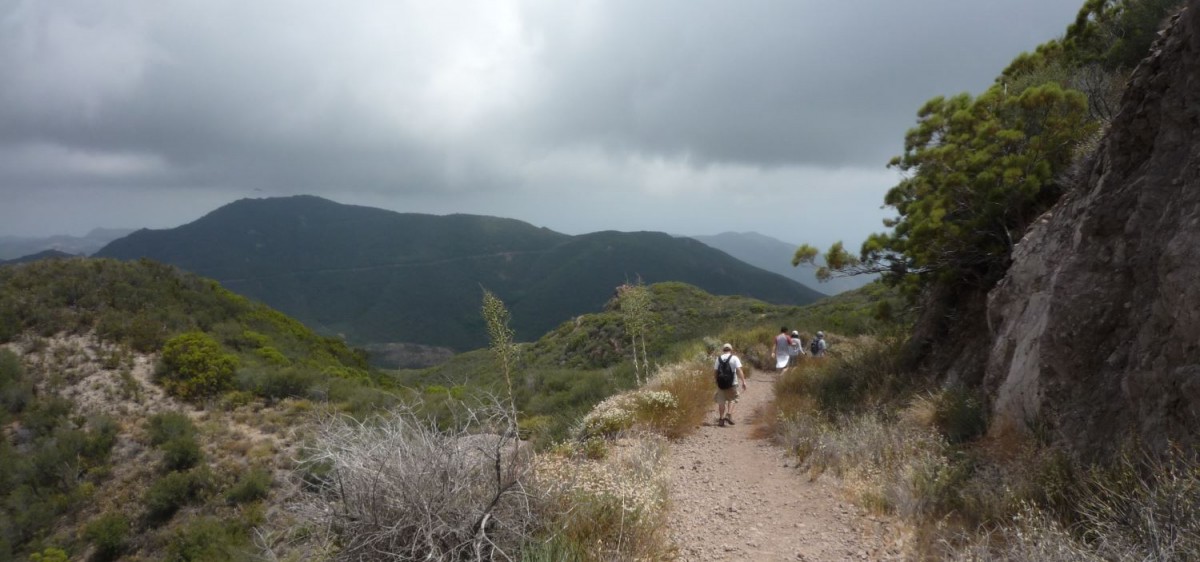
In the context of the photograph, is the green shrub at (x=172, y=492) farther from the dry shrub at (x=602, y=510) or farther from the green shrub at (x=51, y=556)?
the dry shrub at (x=602, y=510)

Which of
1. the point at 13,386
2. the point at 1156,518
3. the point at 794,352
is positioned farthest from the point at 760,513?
the point at 13,386

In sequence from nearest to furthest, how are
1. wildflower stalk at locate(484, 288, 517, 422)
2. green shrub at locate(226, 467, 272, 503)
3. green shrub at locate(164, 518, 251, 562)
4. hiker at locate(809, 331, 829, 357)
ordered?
wildflower stalk at locate(484, 288, 517, 422) < green shrub at locate(164, 518, 251, 562) < green shrub at locate(226, 467, 272, 503) < hiker at locate(809, 331, 829, 357)

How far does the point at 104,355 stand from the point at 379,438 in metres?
20.3

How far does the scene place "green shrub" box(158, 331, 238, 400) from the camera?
1755 centimetres

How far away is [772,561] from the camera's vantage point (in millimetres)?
4641

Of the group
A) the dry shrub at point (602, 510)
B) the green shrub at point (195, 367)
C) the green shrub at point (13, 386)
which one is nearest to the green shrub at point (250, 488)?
the green shrub at point (195, 367)

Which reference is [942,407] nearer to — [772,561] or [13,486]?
[772,561]

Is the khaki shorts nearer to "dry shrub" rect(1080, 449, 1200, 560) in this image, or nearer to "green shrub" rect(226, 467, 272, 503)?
"dry shrub" rect(1080, 449, 1200, 560)

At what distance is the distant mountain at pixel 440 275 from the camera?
4929 inches

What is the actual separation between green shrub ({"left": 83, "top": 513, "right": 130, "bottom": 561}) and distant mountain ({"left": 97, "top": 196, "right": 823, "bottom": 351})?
99.4 metres

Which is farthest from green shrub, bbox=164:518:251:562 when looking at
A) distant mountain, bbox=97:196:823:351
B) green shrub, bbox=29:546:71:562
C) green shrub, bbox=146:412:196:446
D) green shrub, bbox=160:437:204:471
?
distant mountain, bbox=97:196:823:351

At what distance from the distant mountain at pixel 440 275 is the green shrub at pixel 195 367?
91496 millimetres

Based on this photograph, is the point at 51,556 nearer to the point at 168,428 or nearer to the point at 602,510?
the point at 168,428

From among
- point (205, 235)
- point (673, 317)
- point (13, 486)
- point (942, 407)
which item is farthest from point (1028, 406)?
point (205, 235)
